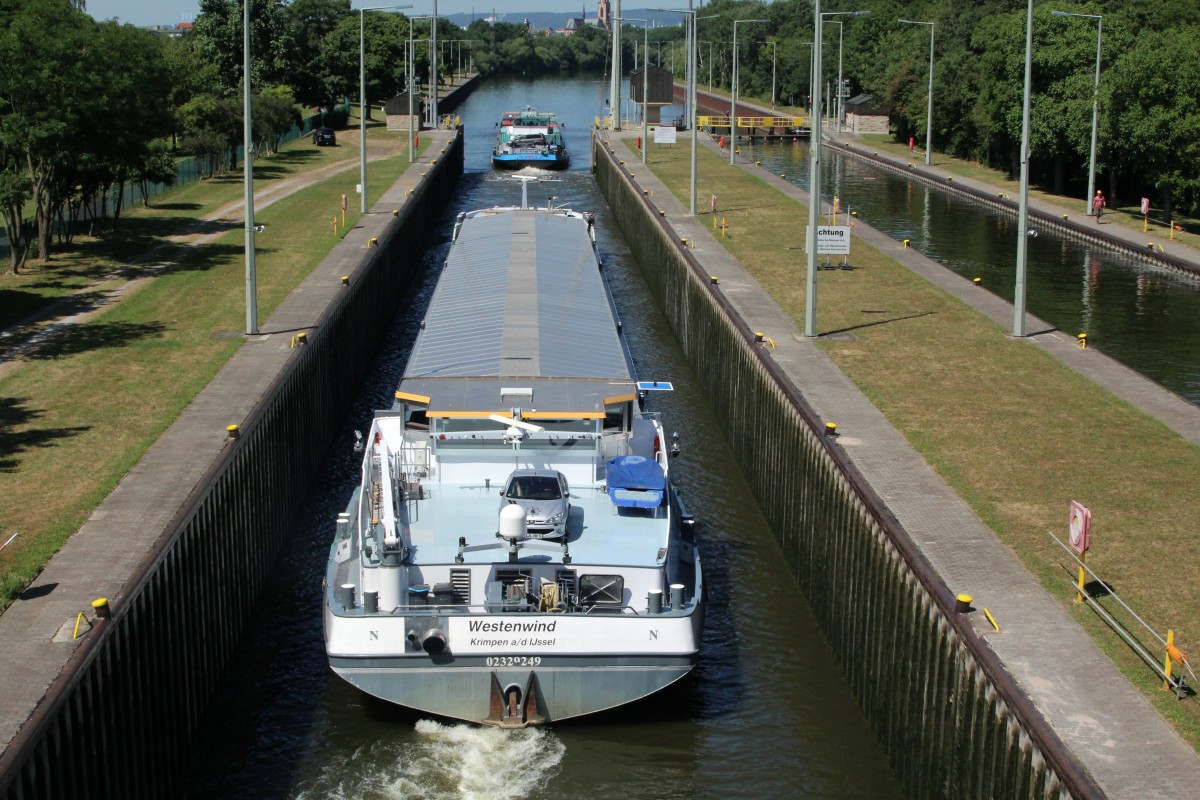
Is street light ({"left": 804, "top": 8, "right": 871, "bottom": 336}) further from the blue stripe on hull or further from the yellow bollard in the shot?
→ the blue stripe on hull

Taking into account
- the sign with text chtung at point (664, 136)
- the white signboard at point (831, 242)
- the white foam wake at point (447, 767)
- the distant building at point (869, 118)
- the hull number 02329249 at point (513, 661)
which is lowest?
the white foam wake at point (447, 767)

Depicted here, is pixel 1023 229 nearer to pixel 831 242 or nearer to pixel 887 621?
pixel 831 242

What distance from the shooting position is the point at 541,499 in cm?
2512

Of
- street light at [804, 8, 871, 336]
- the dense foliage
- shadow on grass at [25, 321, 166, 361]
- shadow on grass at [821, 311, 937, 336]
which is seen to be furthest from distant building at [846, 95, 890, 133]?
shadow on grass at [25, 321, 166, 361]

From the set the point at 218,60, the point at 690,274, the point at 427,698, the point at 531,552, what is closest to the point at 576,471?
the point at 531,552

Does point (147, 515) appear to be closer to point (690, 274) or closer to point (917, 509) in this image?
point (917, 509)

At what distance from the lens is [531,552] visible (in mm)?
24312

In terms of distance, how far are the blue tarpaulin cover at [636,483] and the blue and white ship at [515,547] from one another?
0.03 meters

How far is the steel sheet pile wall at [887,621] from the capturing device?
1870cm

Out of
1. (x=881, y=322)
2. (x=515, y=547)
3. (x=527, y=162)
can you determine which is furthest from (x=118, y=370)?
(x=527, y=162)

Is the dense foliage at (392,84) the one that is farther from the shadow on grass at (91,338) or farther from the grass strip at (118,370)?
the shadow on grass at (91,338)

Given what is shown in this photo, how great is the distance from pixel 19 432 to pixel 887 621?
60.4 feet

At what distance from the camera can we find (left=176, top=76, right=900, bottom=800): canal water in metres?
23.0

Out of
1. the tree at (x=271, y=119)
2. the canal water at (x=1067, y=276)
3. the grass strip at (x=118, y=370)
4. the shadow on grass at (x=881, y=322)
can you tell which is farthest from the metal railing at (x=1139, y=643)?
the tree at (x=271, y=119)
